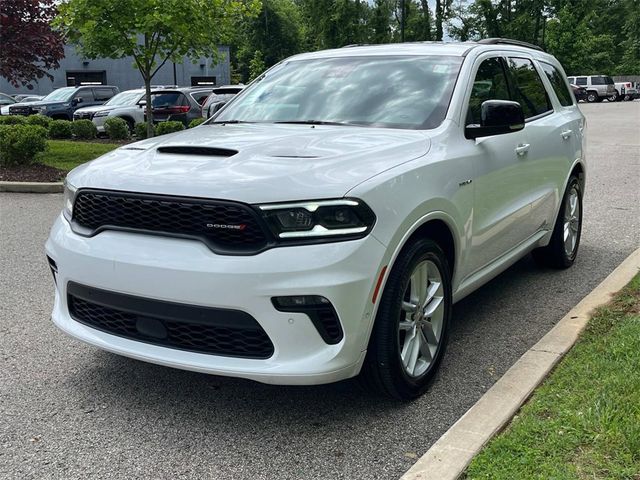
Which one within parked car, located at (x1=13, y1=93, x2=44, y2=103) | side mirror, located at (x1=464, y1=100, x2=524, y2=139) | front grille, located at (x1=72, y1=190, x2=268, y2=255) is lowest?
front grille, located at (x1=72, y1=190, x2=268, y2=255)

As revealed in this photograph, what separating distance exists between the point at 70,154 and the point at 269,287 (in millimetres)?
12911

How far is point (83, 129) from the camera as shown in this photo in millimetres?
18969

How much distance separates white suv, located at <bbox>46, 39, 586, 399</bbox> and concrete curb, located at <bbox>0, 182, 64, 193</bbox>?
731cm

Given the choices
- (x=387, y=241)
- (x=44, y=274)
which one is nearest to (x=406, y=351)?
(x=387, y=241)

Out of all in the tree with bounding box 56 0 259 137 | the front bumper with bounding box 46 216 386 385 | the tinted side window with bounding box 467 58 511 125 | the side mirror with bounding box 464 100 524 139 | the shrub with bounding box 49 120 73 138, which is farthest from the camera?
the shrub with bounding box 49 120 73 138

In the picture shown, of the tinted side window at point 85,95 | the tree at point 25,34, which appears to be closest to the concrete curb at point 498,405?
the tree at point 25,34

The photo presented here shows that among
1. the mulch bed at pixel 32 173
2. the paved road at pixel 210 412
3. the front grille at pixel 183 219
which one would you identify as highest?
the front grille at pixel 183 219

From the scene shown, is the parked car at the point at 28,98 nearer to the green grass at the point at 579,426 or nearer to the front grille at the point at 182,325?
the front grille at the point at 182,325

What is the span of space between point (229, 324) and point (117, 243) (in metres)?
0.69

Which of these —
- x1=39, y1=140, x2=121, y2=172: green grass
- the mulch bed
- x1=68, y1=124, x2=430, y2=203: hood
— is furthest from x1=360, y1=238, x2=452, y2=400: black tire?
x1=39, y1=140, x2=121, y2=172: green grass

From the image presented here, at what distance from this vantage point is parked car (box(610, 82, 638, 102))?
50344mm

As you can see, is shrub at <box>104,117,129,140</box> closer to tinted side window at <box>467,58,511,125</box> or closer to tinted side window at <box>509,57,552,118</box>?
tinted side window at <box>509,57,552,118</box>

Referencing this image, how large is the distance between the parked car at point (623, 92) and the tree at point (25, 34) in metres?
43.9

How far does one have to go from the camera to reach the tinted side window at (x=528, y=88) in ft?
16.8
